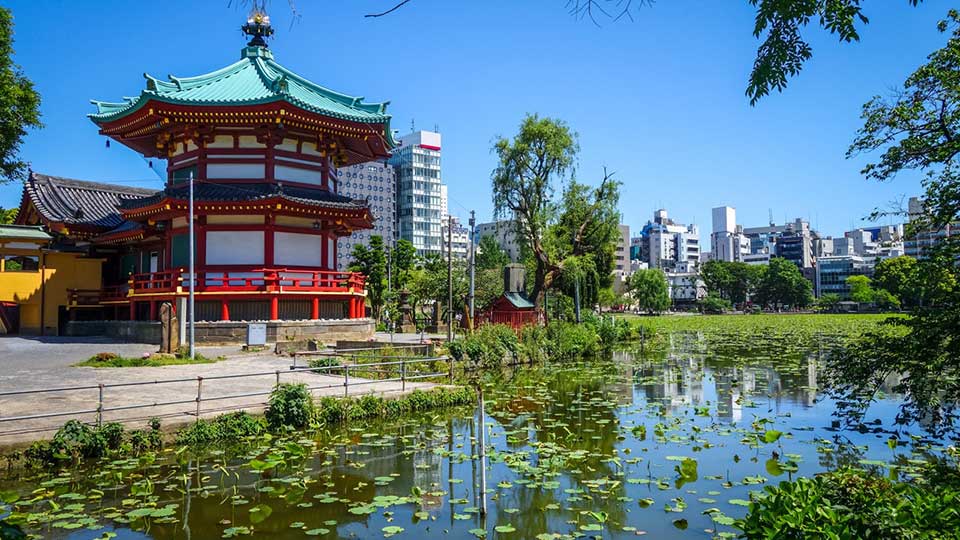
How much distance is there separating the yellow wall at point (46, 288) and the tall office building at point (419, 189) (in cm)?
7520

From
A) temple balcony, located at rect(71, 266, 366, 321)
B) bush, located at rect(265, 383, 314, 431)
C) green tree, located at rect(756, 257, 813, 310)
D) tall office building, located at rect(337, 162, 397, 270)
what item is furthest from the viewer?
green tree, located at rect(756, 257, 813, 310)

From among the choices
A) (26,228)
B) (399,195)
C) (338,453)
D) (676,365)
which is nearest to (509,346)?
(676,365)

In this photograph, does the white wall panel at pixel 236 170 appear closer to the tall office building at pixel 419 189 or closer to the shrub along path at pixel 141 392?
the shrub along path at pixel 141 392

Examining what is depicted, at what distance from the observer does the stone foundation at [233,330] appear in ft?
73.5

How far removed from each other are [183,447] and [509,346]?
48.3ft

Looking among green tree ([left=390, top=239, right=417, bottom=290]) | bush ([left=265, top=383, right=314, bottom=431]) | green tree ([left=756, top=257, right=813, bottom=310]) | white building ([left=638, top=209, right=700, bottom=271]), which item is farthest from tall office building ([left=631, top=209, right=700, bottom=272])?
bush ([left=265, top=383, right=314, bottom=431])

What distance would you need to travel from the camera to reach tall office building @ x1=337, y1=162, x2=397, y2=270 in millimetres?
99375

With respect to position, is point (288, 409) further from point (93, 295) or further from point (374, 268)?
point (374, 268)

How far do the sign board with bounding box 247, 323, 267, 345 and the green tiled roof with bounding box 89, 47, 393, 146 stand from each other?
815 centimetres

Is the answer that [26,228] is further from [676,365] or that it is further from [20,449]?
[676,365]

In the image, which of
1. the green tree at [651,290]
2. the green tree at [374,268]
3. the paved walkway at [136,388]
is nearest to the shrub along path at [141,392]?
the paved walkway at [136,388]

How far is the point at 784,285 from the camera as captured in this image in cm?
10462

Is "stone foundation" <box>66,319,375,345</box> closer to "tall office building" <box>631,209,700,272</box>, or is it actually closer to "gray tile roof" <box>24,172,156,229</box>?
"gray tile roof" <box>24,172,156,229</box>

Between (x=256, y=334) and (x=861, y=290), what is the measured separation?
4234 inches
